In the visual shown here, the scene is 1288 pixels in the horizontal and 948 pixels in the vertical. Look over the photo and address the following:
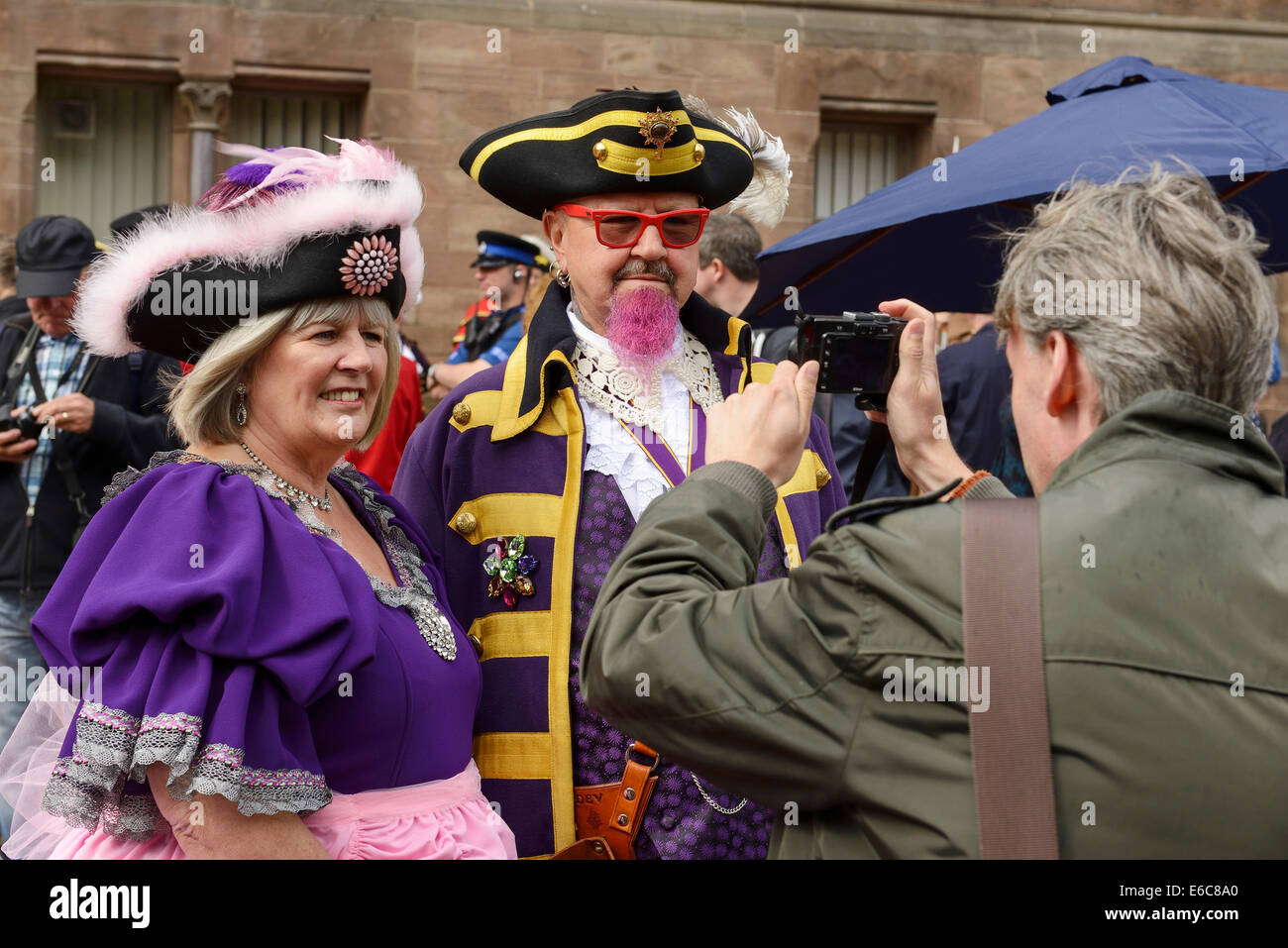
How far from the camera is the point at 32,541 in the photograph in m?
5.44

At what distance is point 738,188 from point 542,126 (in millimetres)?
451

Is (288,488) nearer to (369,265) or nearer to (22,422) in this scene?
(369,265)

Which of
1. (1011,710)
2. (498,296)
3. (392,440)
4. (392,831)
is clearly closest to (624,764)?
(392,831)

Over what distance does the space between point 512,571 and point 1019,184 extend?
2249 millimetres

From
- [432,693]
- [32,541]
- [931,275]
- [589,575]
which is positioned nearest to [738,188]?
[589,575]

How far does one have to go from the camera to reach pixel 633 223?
3.18 metres

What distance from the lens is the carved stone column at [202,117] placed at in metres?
9.80

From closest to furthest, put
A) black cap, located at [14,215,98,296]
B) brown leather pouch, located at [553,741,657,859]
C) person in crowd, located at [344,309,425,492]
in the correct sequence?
brown leather pouch, located at [553,741,657,859] → black cap, located at [14,215,98,296] → person in crowd, located at [344,309,425,492]

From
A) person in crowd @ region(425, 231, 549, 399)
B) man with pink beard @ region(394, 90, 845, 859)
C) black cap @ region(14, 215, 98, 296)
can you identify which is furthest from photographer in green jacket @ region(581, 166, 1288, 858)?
person in crowd @ region(425, 231, 549, 399)

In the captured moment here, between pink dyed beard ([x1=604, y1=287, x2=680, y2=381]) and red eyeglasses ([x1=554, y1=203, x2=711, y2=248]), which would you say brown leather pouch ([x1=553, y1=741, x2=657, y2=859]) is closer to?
pink dyed beard ([x1=604, y1=287, x2=680, y2=381])

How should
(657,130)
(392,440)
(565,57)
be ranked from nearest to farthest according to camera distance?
(657,130)
(392,440)
(565,57)

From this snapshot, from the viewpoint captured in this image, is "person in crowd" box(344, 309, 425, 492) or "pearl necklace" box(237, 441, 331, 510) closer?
"pearl necklace" box(237, 441, 331, 510)

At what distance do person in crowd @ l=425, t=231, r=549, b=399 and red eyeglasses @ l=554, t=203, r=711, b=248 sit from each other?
4071 millimetres

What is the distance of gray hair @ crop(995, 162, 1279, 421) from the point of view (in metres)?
1.79
